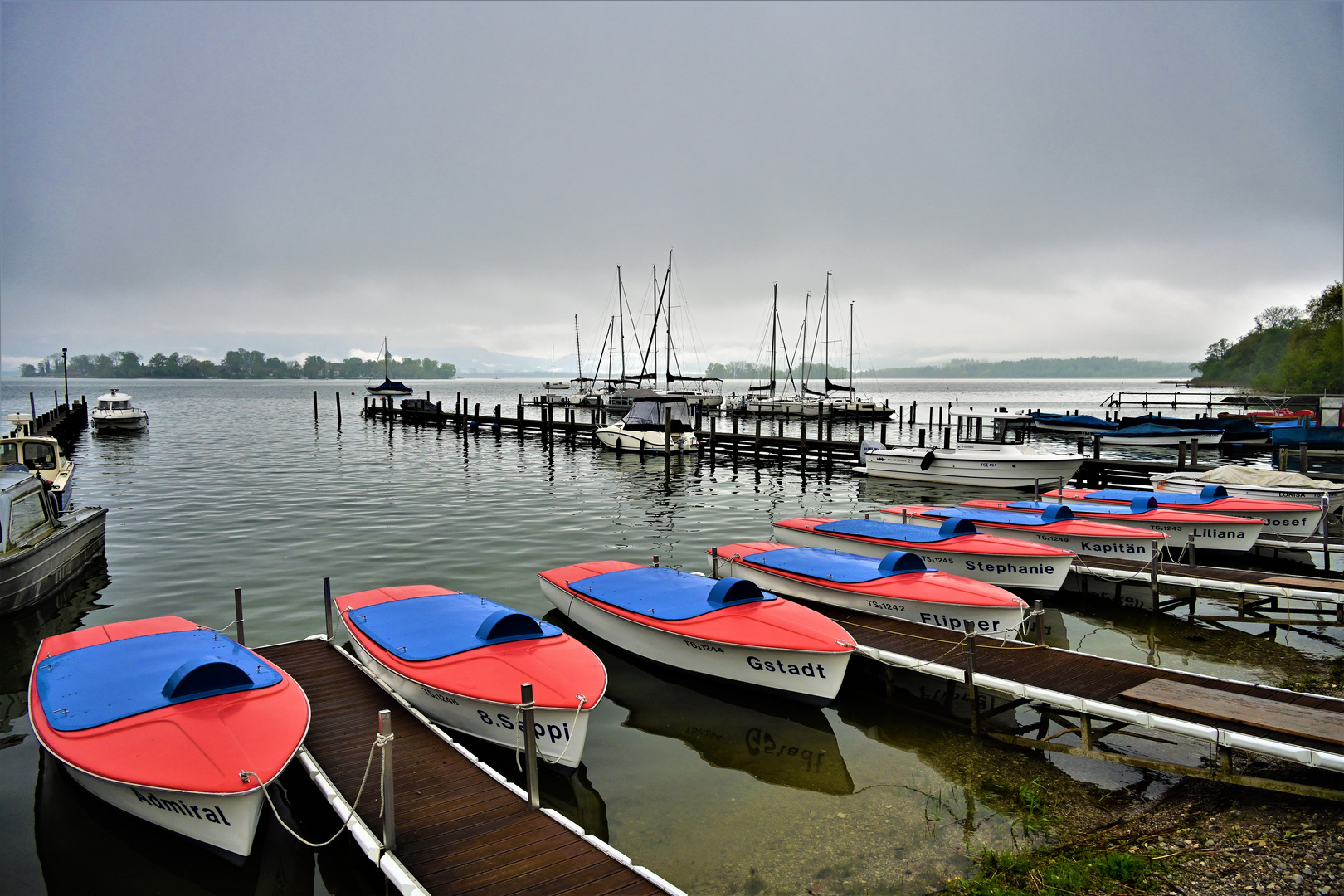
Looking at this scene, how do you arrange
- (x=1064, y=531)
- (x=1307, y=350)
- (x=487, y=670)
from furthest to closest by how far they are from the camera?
1. (x=1307, y=350)
2. (x=1064, y=531)
3. (x=487, y=670)

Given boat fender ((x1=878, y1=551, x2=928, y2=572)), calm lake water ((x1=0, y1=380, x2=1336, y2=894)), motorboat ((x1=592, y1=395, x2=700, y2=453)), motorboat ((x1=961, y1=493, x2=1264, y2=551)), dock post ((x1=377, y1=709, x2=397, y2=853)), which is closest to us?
dock post ((x1=377, y1=709, x2=397, y2=853))

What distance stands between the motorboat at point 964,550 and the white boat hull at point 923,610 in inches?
102

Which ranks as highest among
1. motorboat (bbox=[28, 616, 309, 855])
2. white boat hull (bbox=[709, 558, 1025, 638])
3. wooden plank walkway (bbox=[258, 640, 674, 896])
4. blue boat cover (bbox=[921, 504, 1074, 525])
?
blue boat cover (bbox=[921, 504, 1074, 525])

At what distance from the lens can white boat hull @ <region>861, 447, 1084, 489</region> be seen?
29.3 meters

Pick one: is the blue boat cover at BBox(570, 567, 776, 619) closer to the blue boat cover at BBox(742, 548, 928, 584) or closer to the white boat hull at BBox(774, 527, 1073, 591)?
the blue boat cover at BBox(742, 548, 928, 584)

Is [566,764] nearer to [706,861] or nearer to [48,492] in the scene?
[706,861]

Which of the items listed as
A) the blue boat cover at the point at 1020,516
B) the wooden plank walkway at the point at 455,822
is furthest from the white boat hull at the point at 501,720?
the blue boat cover at the point at 1020,516

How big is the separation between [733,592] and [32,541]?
14380 millimetres

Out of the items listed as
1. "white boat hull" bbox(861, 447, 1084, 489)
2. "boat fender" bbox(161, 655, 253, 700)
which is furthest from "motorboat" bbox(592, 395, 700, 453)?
"boat fender" bbox(161, 655, 253, 700)

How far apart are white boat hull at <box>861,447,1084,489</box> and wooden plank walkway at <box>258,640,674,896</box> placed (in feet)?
87.5

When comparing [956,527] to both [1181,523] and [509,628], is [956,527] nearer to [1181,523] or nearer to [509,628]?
[1181,523]

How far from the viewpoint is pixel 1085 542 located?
53.0 ft

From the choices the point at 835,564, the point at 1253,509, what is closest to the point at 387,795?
the point at 835,564

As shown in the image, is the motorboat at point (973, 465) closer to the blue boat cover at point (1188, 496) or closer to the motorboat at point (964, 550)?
the blue boat cover at point (1188, 496)
